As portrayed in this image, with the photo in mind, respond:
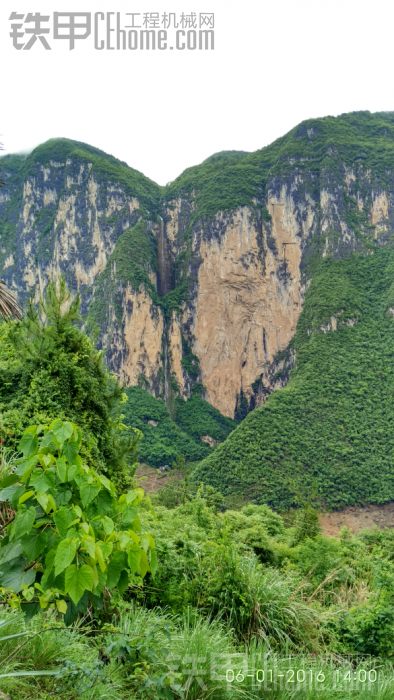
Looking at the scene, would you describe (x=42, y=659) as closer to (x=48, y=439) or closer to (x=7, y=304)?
(x=48, y=439)

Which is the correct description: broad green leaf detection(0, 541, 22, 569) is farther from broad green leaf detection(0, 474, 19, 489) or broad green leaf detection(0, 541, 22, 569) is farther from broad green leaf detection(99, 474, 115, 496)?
broad green leaf detection(99, 474, 115, 496)

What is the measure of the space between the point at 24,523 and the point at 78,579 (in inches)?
12.1

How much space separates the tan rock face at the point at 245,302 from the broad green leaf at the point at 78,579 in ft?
Result: 248

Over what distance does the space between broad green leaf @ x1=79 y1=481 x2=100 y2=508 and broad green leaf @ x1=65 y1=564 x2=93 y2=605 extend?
259 mm

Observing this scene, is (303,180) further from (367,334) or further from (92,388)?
(92,388)

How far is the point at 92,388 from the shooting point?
25.0 feet

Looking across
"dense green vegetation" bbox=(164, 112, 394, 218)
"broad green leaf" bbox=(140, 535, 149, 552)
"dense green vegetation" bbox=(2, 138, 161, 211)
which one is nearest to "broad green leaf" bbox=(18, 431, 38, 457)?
Result: "broad green leaf" bbox=(140, 535, 149, 552)

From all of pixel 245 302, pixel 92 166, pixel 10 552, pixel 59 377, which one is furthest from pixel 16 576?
pixel 92 166

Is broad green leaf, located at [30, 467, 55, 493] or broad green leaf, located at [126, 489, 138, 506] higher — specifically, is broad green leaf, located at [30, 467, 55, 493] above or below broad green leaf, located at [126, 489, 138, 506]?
above

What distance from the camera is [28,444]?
202 centimetres

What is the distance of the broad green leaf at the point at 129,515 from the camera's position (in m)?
2.02

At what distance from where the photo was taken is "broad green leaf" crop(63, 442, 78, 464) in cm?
201
